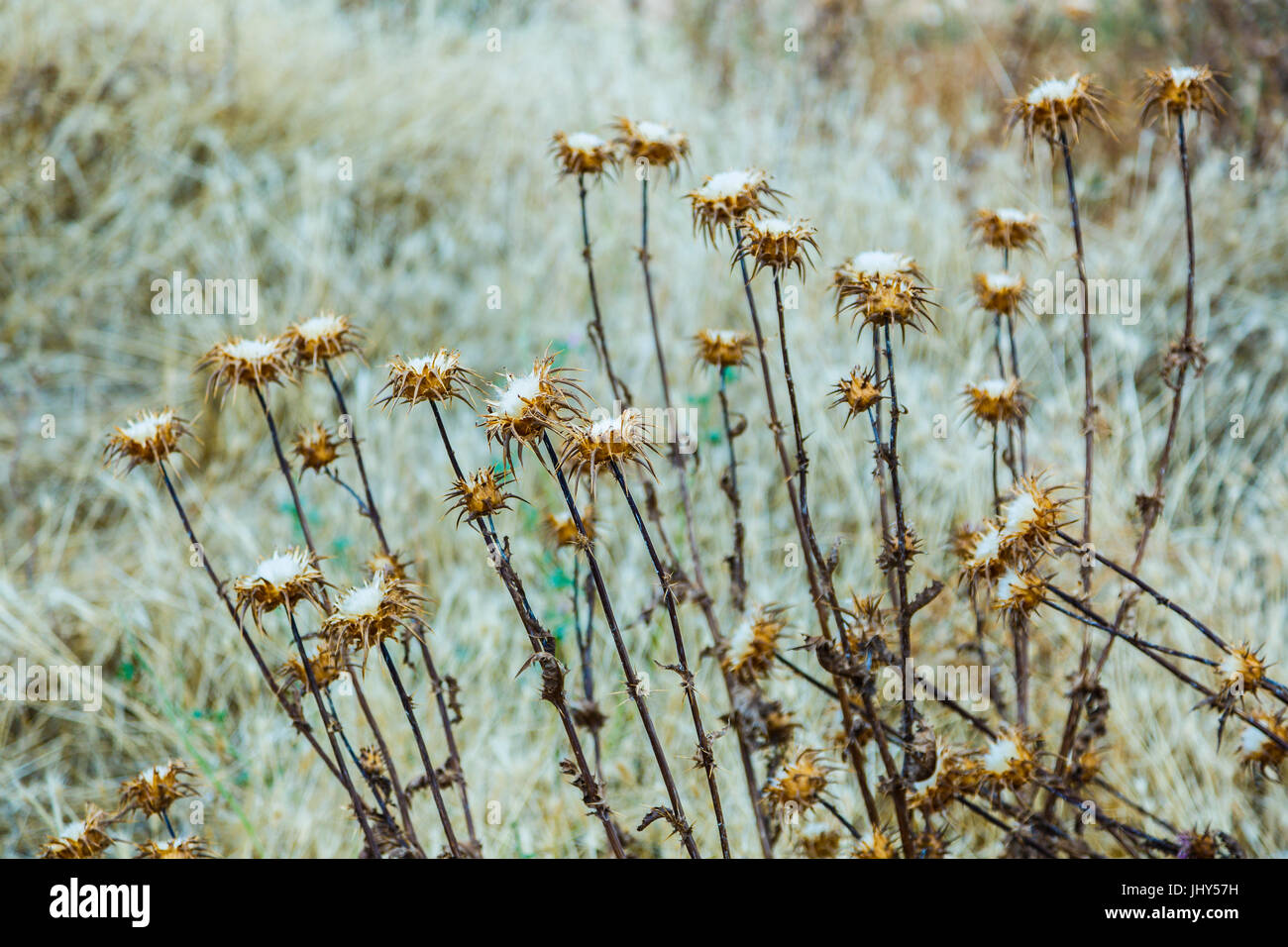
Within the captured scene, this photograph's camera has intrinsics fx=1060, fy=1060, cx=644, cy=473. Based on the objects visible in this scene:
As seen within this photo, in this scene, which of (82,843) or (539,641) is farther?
(82,843)

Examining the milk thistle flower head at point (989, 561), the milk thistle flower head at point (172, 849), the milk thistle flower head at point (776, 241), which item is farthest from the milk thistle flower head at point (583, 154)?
the milk thistle flower head at point (172, 849)

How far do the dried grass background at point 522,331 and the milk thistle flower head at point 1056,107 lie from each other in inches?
18.3

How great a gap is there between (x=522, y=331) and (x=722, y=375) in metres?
1.76

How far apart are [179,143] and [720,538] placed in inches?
106

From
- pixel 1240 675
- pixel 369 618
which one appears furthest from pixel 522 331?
pixel 1240 675

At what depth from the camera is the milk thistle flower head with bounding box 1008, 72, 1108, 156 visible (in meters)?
1.32

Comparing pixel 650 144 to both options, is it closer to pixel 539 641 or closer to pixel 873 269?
pixel 873 269

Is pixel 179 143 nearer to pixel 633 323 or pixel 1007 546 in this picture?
pixel 633 323

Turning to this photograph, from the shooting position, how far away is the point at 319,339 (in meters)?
1.29

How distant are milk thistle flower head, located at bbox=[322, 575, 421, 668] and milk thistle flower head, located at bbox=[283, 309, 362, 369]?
357mm

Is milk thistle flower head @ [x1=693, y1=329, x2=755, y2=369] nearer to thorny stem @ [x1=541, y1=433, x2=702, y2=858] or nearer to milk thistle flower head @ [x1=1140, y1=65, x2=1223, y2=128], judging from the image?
thorny stem @ [x1=541, y1=433, x2=702, y2=858]

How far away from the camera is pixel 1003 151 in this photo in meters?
3.97
